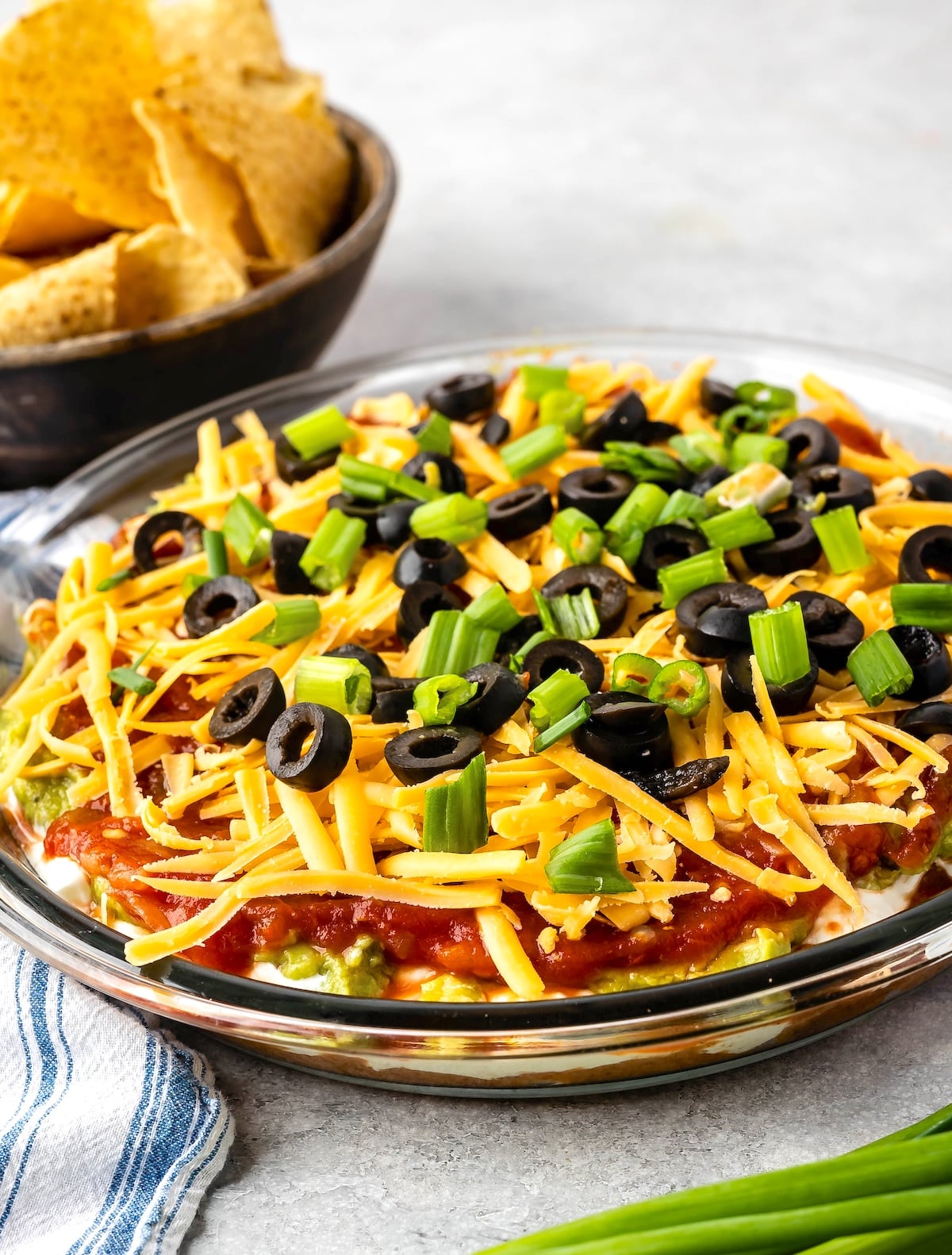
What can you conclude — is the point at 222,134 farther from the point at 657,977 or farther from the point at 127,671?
the point at 657,977

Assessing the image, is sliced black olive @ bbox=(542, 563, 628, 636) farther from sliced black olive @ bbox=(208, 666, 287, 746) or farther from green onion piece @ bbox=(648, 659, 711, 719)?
sliced black olive @ bbox=(208, 666, 287, 746)

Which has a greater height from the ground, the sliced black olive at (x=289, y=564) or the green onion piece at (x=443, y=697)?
the green onion piece at (x=443, y=697)

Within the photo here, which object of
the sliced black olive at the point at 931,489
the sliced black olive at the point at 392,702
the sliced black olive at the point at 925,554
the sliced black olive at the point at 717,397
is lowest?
the sliced black olive at the point at 931,489

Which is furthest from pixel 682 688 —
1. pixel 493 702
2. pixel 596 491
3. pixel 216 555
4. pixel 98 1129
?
pixel 98 1129

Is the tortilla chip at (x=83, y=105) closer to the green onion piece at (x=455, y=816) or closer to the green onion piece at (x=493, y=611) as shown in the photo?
the green onion piece at (x=493, y=611)

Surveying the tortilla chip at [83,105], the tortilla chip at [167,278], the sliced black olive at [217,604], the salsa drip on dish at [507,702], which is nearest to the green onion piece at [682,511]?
the salsa drip on dish at [507,702]

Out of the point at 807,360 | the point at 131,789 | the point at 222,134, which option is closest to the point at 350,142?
the point at 222,134

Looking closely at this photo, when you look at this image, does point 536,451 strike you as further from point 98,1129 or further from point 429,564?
point 98,1129

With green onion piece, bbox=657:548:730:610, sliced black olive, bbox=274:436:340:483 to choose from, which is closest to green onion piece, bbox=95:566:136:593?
sliced black olive, bbox=274:436:340:483
